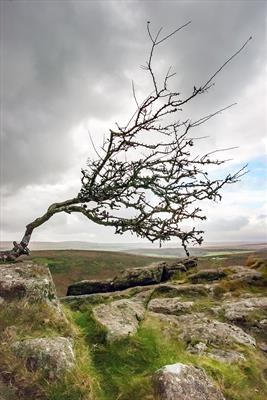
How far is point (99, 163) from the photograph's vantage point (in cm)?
1271

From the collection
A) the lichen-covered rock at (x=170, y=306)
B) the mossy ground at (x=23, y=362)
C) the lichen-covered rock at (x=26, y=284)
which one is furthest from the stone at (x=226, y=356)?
the lichen-covered rock at (x=26, y=284)

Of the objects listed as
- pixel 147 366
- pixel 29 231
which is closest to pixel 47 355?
pixel 147 366

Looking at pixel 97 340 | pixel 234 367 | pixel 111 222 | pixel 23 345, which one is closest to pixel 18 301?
pixel 23 345

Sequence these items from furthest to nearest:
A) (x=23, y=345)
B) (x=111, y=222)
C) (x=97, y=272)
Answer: (x=97, y=272) < (x=111, y=222) < (x=23, y=345)

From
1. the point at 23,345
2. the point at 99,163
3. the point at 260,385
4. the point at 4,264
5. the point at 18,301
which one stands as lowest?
the point at 260,385

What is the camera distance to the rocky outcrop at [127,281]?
71.1 ft

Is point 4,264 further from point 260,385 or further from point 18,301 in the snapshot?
point 260,385

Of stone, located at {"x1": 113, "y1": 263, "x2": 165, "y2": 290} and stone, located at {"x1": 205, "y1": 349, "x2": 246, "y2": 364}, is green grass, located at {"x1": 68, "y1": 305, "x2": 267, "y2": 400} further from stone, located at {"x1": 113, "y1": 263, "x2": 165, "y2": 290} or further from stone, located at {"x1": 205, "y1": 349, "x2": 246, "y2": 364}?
stone, located at {"x1": 113, "y1": 263, "x2": 165, "y2": 290}

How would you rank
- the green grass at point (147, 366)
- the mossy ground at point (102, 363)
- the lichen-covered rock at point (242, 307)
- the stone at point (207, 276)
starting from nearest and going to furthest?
1. the mossy ground at point (102, 363)
2. the green grass at point (147, 366)
3. the lichen-covered rock at point (242, 307)
4. the stone at point (207, 276)

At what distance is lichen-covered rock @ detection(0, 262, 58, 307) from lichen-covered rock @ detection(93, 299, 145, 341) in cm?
184

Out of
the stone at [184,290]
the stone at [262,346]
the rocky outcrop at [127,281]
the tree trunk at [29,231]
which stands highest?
the tree trunk at [29,231]

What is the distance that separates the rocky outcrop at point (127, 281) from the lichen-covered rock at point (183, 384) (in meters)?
11.7

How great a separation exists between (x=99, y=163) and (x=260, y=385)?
7822 mm

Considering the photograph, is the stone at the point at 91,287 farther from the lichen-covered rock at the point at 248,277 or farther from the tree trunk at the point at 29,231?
the tree trunk at the point at 29,231
